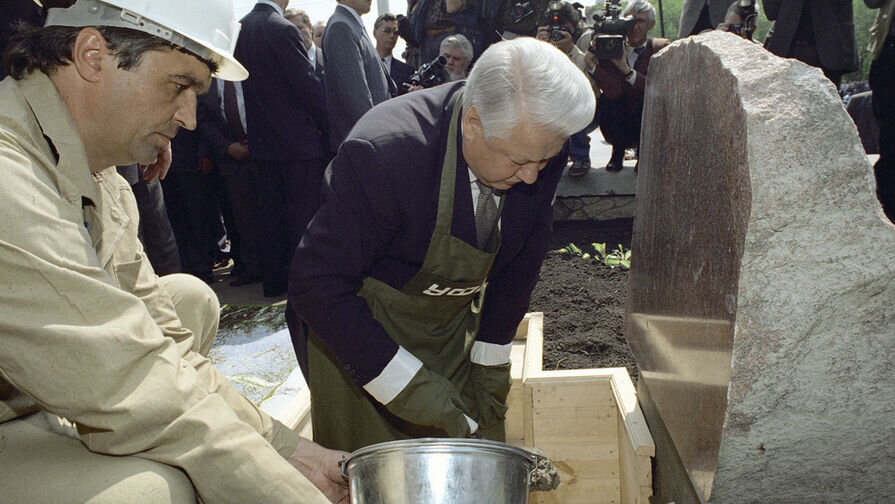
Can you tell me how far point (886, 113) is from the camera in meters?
4.46

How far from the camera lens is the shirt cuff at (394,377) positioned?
2.27 meters

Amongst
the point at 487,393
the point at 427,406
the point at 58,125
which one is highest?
the point at 58,125

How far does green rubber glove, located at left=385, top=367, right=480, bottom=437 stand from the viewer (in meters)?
2.29

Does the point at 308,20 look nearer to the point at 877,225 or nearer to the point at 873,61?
the point at 873,61

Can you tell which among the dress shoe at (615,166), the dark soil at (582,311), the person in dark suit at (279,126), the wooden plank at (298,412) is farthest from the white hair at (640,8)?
the wooden plank at (298,412)

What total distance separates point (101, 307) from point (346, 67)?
370 cm

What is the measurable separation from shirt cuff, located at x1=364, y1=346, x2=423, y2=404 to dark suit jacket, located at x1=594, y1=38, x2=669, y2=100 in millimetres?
4415

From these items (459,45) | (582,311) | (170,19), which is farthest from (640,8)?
(170,19)

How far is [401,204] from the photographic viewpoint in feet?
7.42

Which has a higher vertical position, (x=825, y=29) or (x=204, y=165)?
(x=825, y=29)

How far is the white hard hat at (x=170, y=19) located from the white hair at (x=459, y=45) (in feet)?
12.3

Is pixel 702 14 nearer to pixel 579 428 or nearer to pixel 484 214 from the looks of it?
pixel 579 428

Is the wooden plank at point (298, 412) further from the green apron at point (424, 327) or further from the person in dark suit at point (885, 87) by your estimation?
the person in dark suit at point (885, 87)

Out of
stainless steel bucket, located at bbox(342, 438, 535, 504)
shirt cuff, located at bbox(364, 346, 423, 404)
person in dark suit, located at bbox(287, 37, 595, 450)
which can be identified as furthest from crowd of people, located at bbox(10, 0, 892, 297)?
stainless steel bucket, located at bbox(342, 438, 535, 504)
